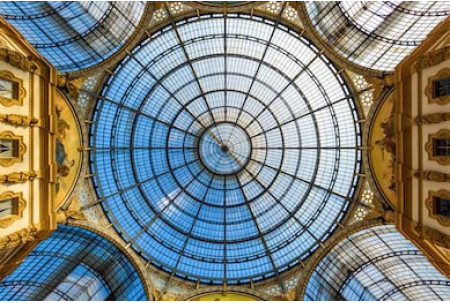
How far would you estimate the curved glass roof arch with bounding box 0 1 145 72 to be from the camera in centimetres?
2230

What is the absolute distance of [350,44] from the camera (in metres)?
26.2

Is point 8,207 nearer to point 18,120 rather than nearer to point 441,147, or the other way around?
point 18,120

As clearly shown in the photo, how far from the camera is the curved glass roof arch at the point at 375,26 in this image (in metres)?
22.8

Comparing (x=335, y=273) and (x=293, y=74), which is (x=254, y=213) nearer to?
(x=335, y=273)

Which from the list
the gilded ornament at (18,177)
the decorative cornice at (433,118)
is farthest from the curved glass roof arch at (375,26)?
the gilded ornament at (18,177)

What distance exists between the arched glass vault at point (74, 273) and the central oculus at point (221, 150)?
40.6 ft

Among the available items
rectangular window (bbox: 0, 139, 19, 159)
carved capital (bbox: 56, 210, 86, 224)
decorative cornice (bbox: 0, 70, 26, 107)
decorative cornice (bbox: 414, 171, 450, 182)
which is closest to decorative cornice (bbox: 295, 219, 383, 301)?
decorative cornice (bbox: 414, 171, 450, 182)

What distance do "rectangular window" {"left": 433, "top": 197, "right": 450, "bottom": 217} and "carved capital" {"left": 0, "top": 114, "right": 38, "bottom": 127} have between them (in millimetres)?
23327

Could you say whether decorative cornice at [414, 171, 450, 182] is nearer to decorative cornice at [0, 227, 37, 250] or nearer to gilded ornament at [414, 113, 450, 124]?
gilded ornament at [414, 113, 450, 124]

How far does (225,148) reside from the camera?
3384cm

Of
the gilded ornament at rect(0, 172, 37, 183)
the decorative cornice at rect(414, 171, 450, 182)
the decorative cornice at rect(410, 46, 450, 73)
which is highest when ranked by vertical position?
the decorative cornice at rect(410, 46, 450, 73)

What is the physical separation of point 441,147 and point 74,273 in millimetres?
28717

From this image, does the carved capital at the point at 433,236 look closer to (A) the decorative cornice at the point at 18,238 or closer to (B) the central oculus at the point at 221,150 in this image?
(B) the central oculus at the point at 221,150

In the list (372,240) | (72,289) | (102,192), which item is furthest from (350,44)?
(72,289)
